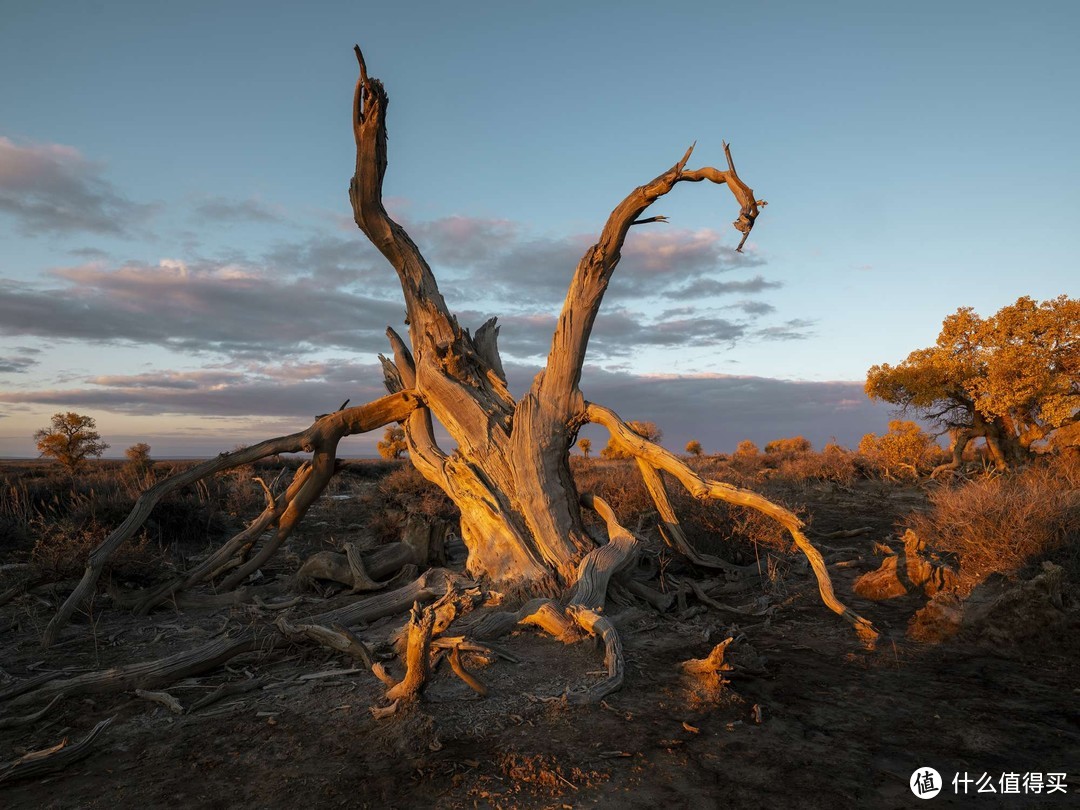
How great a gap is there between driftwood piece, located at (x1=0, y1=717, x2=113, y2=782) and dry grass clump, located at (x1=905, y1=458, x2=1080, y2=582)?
8245 mm

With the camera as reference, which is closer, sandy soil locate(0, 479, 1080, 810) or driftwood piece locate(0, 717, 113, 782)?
sandy soil locate(0, 479, 1080, 810)

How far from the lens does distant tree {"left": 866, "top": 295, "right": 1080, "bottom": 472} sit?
1847 cm

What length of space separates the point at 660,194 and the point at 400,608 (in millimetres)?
5061

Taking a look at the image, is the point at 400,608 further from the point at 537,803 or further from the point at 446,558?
the point at 537,803

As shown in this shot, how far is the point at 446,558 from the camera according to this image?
936cm

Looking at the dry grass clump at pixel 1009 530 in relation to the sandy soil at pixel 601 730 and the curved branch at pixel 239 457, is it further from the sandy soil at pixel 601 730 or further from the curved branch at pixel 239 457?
the curved branch at pixel 239 457

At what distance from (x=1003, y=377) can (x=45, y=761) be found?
2248 centimetres

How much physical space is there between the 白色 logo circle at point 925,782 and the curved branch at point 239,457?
6.14 metres

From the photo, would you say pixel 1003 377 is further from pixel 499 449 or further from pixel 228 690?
pixel 228 690

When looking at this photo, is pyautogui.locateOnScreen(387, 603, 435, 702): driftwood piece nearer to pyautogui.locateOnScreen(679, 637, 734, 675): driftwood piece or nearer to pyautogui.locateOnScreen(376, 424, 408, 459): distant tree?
pyautogui.locateOnScreen(679, 637, 734, 675): driftwood piece

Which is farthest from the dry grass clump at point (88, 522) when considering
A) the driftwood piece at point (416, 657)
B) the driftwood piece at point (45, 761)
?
the driftwood piece at point (416, 657)

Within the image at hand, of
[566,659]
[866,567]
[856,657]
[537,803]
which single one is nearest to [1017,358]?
[866,567]

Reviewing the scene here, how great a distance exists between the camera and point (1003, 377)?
1881 centimetres

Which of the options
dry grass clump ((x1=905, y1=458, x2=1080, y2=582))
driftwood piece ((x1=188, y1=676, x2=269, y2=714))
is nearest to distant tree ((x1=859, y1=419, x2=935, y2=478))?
dry grass clump ((x1=905, y1=458, x2=1080, y2=582))
